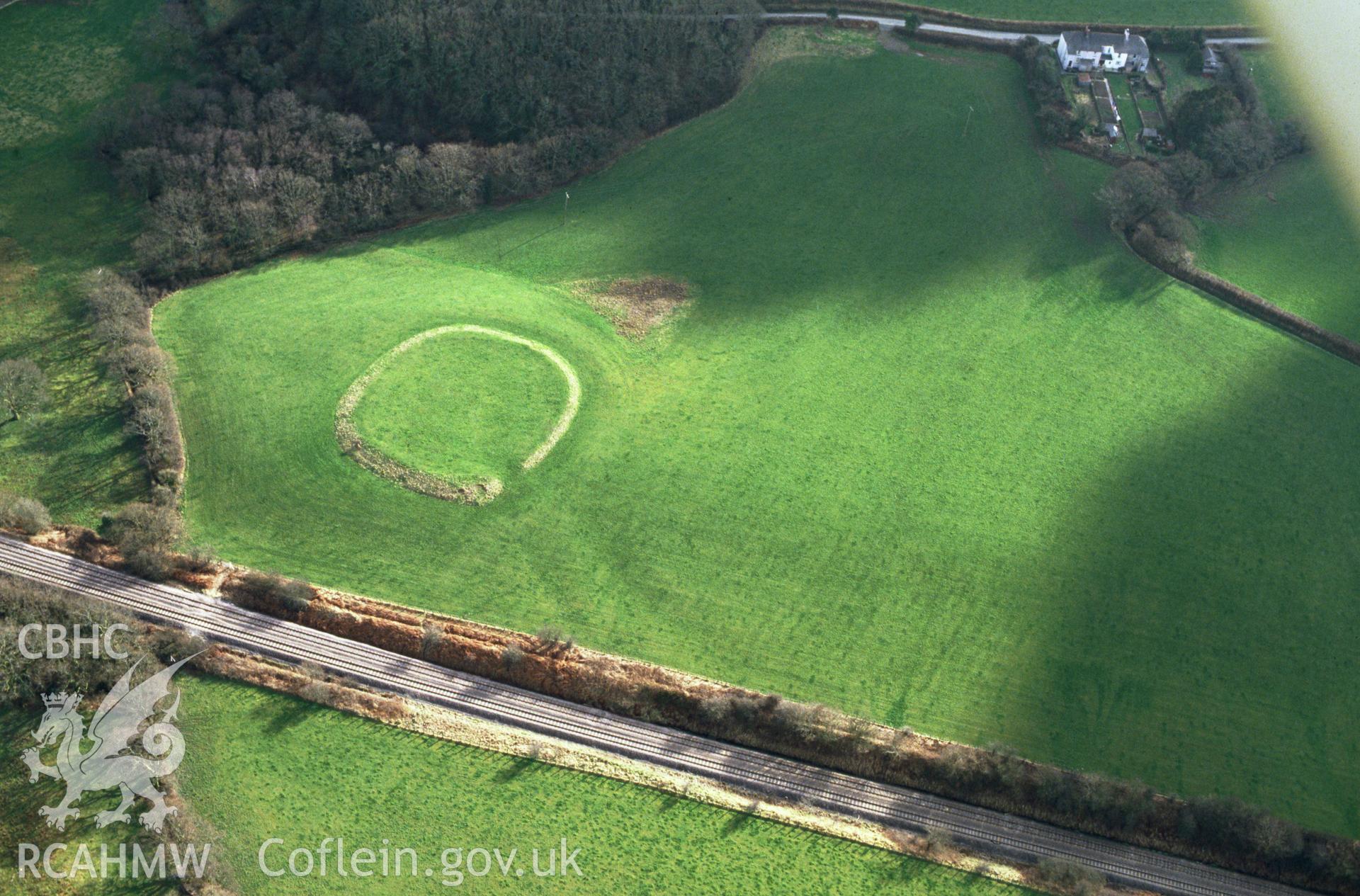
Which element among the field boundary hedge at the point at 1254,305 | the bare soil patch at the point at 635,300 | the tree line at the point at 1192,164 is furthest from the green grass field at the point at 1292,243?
the bare soil patch at the point at 635,300

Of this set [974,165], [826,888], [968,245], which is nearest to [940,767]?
[826,888]

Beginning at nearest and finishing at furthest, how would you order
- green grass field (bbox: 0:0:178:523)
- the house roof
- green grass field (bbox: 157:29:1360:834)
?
green grass field (bbox: 157:29:1360:834), green grass field (bbox: 0:0:178:523), the house roof

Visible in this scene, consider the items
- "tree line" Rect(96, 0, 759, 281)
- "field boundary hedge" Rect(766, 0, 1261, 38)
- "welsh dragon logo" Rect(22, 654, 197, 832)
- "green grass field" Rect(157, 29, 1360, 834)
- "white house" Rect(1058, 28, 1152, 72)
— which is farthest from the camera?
"field boundary hedge" Rect(766, 0, 1261, 38)

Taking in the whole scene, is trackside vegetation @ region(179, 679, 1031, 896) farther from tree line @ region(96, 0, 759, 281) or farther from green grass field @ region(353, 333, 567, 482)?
tree line @ region(96, 0, 759, 281)

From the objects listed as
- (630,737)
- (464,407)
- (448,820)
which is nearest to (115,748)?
(448,820)

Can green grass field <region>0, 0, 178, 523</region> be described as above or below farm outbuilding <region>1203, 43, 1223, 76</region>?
below

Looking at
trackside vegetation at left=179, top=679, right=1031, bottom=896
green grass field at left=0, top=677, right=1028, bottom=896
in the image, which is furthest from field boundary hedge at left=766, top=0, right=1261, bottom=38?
green grass field at left=0, top=677, right=1028, bottom=896

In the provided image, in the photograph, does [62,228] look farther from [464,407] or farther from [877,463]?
[877,463]
